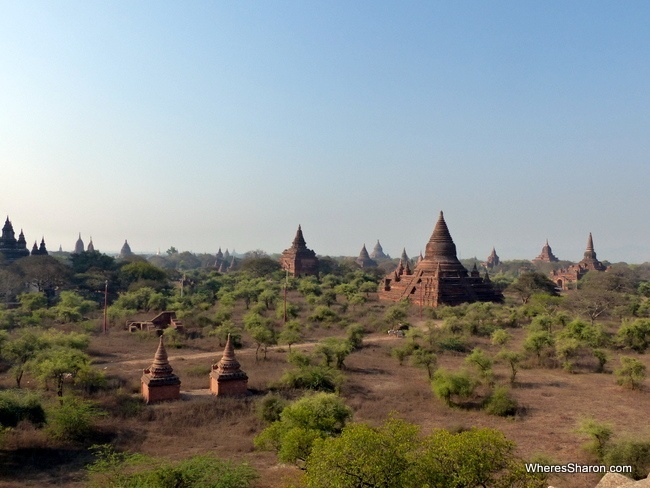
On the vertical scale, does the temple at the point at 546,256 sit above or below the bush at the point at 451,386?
above

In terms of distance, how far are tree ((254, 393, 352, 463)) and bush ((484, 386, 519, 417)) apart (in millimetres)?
6204

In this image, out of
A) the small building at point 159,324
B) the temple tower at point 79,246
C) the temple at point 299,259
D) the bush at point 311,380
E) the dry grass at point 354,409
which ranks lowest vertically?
the dry grass at point 354,409

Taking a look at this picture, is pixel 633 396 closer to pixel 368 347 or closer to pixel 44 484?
pixel 368 347

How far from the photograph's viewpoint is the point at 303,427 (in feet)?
40.8

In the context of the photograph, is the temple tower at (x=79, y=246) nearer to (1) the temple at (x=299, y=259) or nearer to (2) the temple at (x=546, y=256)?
(1) the temple at (x=299, y=259)

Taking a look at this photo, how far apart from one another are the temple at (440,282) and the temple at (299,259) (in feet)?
68.4

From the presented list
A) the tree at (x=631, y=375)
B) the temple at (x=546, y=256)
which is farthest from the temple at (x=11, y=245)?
the temple at (x=546, y=256)

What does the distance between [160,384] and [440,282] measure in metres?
33.2

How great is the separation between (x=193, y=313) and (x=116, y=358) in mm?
11669

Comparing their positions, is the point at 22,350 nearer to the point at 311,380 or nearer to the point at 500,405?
the point at 311,380

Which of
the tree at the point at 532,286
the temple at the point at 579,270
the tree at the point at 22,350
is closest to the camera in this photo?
the tree at the point at 22,350

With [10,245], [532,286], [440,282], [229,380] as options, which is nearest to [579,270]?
[532,286]

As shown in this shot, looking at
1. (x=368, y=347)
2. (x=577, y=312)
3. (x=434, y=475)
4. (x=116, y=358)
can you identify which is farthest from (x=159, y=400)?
(x=577, y=312)

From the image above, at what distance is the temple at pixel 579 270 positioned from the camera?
254 ft
